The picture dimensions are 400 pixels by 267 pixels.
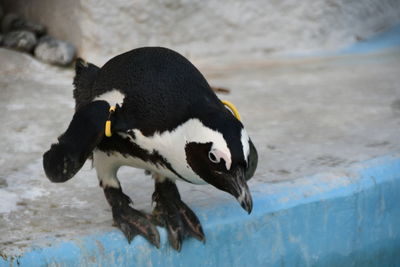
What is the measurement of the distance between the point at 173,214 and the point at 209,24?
1.79 metres

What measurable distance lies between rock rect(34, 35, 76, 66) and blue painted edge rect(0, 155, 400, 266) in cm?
142

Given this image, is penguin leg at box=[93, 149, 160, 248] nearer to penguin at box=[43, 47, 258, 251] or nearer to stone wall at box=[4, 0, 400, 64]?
penguin at box=[43, 47, 258, 251]

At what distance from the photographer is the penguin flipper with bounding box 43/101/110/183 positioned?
133 cm

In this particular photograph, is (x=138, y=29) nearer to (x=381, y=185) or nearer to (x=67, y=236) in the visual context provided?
(x=381, y=185)

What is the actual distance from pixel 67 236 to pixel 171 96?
36cm

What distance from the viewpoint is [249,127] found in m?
2.38

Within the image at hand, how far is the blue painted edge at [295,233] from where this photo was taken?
4.90 ft

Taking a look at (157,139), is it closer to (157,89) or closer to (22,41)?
(157,89)

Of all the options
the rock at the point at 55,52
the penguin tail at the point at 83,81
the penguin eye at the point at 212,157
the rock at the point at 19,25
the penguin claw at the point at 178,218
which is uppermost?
the penguin eye at the point at 212,157

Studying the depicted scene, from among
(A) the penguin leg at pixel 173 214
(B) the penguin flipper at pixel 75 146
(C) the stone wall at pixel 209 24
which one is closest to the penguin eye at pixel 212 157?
(B) the penguin flipper at pixel 75 146

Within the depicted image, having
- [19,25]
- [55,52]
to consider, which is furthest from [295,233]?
[19,25]

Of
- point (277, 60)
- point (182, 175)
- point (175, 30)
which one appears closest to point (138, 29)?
point (175, 30)

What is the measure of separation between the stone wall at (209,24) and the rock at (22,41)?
143 mm

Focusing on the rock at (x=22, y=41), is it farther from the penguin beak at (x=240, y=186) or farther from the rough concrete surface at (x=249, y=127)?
the penguin beak at (x=240, y=186)
